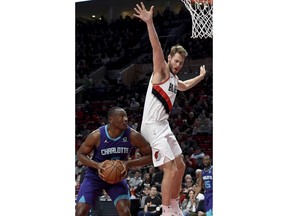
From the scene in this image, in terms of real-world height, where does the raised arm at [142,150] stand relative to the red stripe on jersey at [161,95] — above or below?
below

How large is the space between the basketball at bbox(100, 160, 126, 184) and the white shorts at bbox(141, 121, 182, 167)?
38 centimetres

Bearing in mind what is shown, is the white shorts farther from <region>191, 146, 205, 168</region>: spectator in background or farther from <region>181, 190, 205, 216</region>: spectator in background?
<region>191, 146, 205, 168</region>: spectator in background

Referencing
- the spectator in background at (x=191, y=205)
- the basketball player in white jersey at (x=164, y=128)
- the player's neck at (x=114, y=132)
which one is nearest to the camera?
the basketball player in white jersey at (x=164, y=128)

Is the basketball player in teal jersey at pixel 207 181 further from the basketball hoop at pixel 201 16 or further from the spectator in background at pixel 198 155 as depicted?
the basketball hoop at pixel 201 16

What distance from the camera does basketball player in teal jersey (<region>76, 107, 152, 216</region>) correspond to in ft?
20.9

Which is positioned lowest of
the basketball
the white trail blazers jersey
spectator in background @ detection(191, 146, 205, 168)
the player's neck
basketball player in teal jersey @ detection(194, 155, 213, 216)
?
basketball player in teal jersey @ detection(194, 155, 213, 216)

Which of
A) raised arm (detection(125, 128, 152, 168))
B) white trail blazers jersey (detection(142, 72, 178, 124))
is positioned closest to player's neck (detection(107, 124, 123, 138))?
raised arm (detection(125, 128, 152, 168))

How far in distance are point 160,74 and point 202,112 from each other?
3.46 meters

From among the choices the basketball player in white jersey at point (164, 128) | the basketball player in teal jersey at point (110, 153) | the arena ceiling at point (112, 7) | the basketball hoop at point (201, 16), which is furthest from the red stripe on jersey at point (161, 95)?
the arena ceiling at point (112, 7)

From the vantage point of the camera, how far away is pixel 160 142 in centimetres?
620

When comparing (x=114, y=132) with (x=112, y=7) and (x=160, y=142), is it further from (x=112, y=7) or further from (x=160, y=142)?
(x=112, y=7)

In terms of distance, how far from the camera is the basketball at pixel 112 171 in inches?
245

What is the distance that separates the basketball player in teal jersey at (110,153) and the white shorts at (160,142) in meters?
0.11
